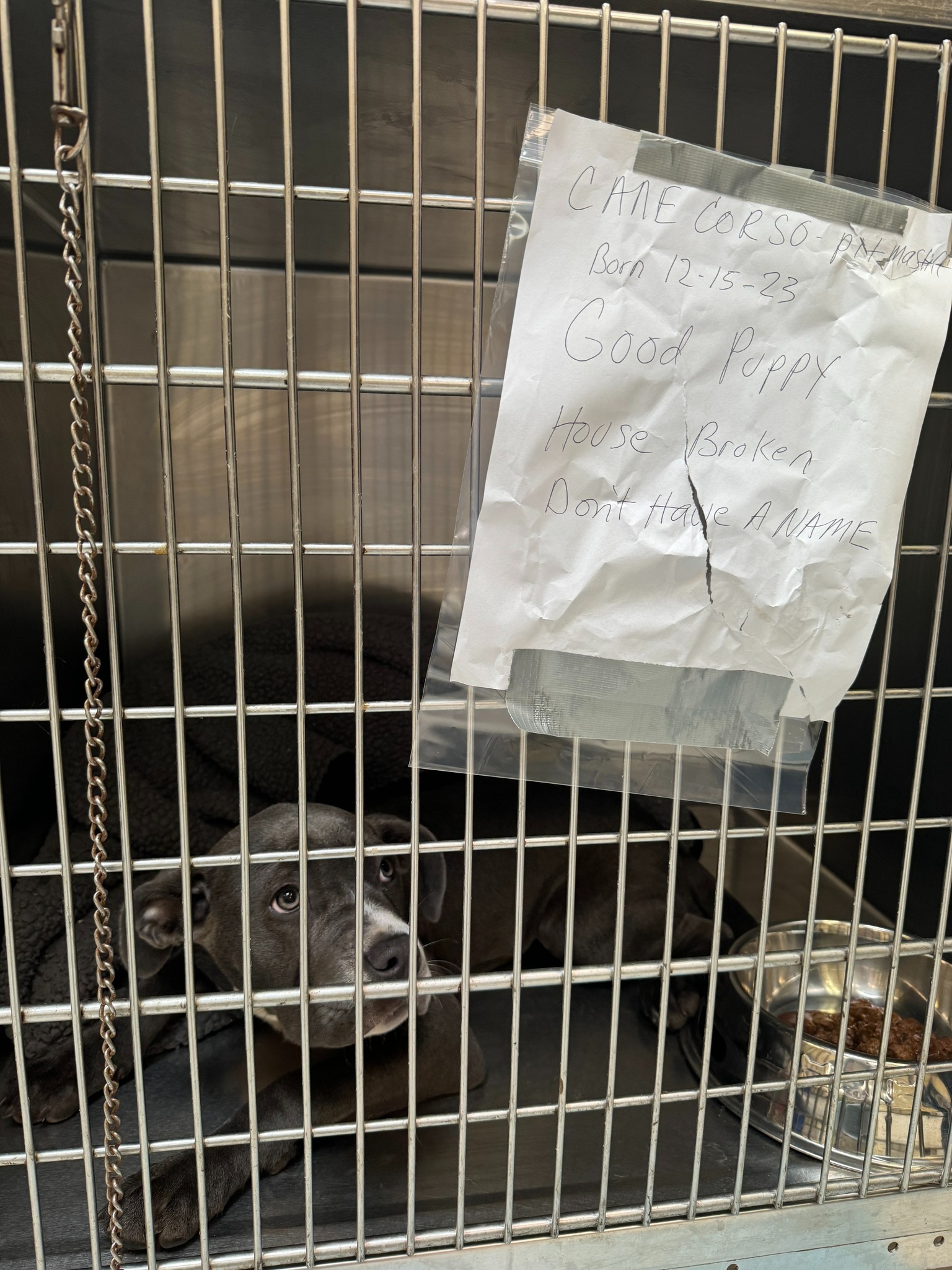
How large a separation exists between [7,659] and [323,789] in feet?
1.63

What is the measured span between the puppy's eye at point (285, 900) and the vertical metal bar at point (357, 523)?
0.30 m

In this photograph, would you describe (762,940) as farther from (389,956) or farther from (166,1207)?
(166,1207)

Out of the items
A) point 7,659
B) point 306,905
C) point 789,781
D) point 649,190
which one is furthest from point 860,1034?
point 7,659

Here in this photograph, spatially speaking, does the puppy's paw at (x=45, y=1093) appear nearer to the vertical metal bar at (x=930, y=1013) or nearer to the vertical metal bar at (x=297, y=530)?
the vertical metal bar at (x=297, y=530)

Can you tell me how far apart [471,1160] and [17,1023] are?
1.47 ft

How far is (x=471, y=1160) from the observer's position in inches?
33.6

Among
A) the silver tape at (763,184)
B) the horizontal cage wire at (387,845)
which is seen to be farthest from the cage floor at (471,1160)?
the silver tape at (763,184)

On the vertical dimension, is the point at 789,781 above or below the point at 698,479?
below

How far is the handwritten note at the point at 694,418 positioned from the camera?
1.93 feet

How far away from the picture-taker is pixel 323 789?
1331mm

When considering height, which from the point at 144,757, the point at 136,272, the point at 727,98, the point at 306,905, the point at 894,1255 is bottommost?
the point at 894,1255

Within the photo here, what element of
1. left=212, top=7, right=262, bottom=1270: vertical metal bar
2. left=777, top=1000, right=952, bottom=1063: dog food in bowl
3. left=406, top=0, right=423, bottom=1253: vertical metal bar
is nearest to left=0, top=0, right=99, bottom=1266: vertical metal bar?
left=212, top=7, right=262, bottom=1270: vertical metal bar

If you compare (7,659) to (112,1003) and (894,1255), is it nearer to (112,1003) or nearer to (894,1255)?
(112,1003)

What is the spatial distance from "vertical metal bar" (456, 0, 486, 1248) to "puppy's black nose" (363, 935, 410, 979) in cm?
13
